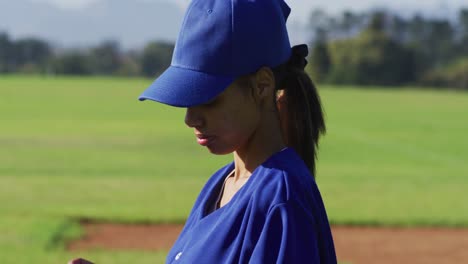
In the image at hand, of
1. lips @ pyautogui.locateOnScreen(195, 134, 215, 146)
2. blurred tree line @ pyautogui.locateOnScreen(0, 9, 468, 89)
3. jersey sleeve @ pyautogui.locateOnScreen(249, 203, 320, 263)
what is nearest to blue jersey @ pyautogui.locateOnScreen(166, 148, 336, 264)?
jersey sleeve @ pyautogui.locateOnScreen(249, 203, 320, 263)

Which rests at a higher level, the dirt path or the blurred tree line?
the dirt path

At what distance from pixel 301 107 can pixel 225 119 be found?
247 millimetres

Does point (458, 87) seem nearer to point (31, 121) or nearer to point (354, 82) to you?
point (354, 82)

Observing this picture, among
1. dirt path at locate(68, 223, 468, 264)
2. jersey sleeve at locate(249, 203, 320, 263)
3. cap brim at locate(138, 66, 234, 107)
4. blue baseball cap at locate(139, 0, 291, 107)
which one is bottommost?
dirt path at locate(68, 223, 468, 264)

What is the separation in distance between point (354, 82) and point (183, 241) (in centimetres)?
6683

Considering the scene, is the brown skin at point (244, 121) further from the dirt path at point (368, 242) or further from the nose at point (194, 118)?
the dirt path at point (368, 242)

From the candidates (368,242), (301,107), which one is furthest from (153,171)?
(301,107)

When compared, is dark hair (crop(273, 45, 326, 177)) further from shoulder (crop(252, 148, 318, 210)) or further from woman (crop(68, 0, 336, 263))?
shoulder (crop(252, 148, 318, 210))

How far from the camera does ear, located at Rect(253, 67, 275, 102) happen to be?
2.05m

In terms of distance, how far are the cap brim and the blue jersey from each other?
0.68ft

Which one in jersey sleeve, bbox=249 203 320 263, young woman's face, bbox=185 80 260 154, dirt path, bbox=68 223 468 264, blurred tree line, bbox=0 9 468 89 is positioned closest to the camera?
jersey sleeve, bbox=249 203 320 263

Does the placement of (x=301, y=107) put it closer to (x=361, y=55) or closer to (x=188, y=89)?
(x=188, y=89)

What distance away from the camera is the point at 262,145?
7.00 ft

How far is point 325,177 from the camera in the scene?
1551cm
